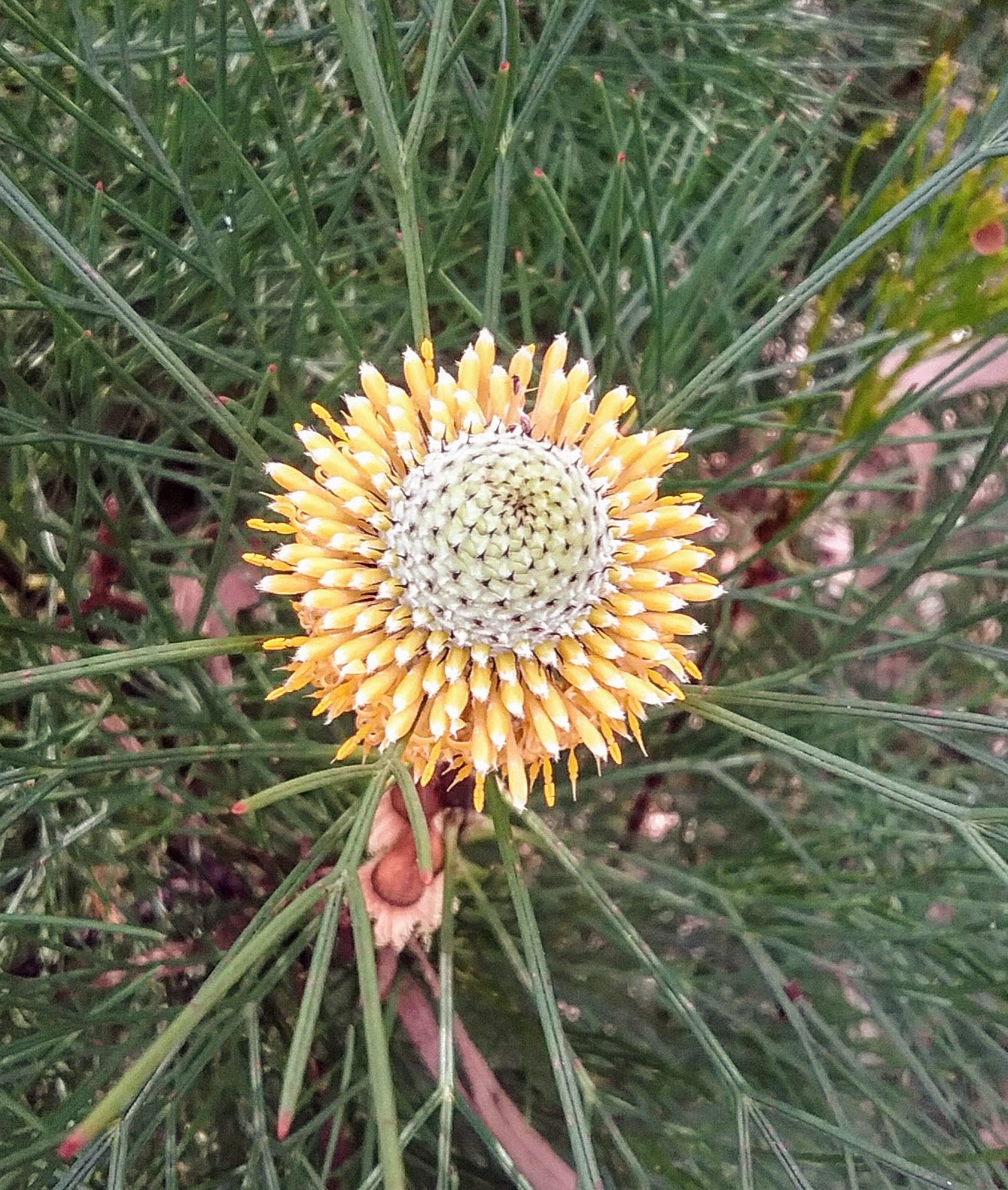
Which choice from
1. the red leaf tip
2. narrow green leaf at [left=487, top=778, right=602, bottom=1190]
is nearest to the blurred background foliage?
narrow green leaf at [left=487, top=778, right=602, bottom=1190]

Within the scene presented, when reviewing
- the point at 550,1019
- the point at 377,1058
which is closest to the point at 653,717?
the point at 550,1019

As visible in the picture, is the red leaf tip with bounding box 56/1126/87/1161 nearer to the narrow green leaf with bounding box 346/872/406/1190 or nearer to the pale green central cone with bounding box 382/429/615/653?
the narrow green leaf with bounding box 346/872/406/1190

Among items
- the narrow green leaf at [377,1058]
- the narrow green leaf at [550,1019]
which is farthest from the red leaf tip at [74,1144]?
the narrow green leaf at [550,1019]

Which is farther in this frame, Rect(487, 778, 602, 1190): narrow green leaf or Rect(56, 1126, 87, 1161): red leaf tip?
Rect(487, 778, 602, 1190): narrow green leaf

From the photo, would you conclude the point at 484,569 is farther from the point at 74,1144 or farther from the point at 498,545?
the point at 74,1144

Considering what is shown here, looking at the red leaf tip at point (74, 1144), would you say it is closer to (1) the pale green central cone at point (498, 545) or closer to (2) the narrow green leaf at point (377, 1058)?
(2) the narrow green leaf at point (377, 1058)

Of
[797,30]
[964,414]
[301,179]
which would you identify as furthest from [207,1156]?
[797,30]
